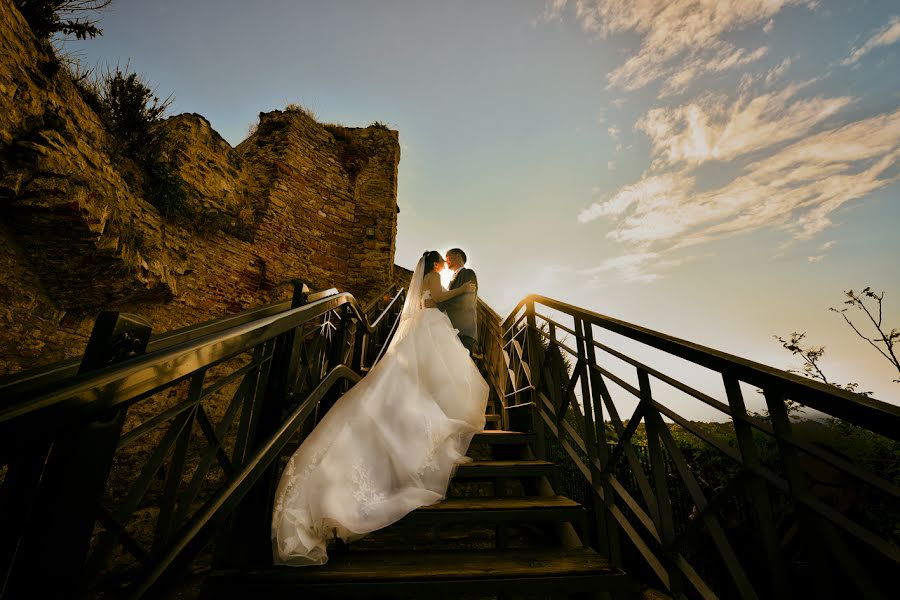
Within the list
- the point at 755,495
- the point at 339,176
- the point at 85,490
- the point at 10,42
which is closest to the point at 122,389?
the point at 85,490

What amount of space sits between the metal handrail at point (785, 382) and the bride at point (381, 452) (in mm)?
1329

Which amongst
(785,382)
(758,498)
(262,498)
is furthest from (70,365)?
(758,498)

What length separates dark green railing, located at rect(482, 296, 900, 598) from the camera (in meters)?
1.04

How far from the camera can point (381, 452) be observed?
6.55 ft

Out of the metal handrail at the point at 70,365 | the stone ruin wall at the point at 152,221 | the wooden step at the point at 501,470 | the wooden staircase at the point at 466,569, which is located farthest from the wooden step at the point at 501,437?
the stone ruin wall at the point at 152,221

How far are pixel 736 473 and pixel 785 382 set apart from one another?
718 millimetres

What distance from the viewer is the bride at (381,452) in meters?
1.63

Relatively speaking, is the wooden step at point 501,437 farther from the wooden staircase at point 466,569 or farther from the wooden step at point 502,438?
the wooden staircase at point 466,569

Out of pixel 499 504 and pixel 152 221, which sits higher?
pixel 152 221

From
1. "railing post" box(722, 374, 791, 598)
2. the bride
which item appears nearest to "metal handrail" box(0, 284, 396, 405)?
the bride

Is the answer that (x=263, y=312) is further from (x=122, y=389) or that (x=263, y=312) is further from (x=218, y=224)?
(x=218, y=224)

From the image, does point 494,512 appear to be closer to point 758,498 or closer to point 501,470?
point 501,470

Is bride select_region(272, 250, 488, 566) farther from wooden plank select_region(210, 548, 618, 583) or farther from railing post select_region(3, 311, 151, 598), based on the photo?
railing post select_region(3, 311, 151, 598)

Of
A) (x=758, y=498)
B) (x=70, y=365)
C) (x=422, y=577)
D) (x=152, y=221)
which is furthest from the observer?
(x=152, y=221)
